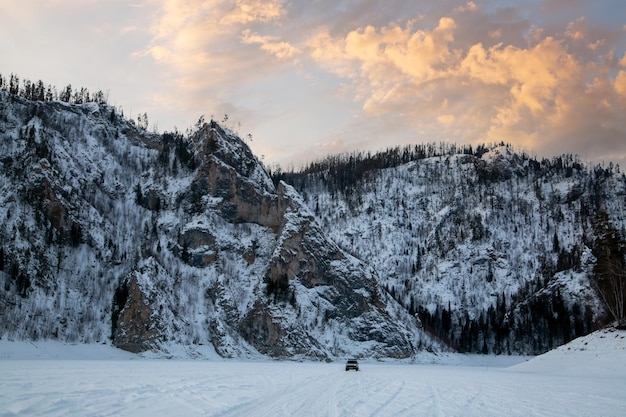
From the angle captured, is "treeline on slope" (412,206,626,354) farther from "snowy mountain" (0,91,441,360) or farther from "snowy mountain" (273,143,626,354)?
"snowy mountain" (0,91,441,360)

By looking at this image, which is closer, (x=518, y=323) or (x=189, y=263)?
(x=189, y=263)

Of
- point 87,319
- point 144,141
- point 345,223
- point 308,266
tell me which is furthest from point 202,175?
point 345,223

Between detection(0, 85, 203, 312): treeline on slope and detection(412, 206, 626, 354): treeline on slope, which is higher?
detection(0, 85, 203, 312): treeline on slope

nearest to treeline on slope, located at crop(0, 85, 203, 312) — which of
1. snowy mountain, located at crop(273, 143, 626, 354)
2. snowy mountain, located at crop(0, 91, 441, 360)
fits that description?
snowy mountain, located at crop(0, 91, 441, 360)

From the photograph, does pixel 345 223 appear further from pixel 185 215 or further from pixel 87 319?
pixel 87 319

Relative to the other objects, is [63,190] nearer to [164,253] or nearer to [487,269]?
[164,253]

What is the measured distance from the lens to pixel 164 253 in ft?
332

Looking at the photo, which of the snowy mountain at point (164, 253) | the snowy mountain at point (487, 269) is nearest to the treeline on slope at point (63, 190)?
the snowy mountain at point (164, 253)

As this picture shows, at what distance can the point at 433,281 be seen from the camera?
566 ft

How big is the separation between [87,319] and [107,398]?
227 feet

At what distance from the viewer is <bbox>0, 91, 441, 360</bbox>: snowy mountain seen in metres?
82.2

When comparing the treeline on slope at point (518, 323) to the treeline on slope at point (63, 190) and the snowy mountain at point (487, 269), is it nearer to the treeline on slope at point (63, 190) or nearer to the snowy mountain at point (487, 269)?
the snowy mountain at point (487, 269)

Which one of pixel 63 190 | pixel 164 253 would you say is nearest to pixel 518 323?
pixel 164 253

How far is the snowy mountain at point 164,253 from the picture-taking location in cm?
8225
